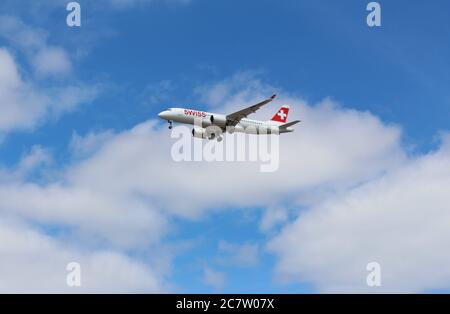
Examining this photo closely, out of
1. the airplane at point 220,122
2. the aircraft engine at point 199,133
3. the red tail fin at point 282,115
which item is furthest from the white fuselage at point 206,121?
the red tail fin at point 282,115

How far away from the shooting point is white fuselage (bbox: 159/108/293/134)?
115 m

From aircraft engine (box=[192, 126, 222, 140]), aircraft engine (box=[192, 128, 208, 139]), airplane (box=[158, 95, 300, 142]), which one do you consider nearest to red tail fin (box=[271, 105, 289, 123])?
airplane (box=[158, 95, 300, 142])

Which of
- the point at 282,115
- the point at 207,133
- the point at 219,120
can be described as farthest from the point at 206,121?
the point at 282,115

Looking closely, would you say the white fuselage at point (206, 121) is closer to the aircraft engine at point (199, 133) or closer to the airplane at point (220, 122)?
the airplane at point (220, 122)

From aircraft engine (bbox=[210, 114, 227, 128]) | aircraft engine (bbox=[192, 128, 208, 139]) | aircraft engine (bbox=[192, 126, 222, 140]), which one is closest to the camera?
aircraft engine (bbox=[210, 114, 227, 128])

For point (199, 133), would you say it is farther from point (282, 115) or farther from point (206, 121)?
point (282, 115)

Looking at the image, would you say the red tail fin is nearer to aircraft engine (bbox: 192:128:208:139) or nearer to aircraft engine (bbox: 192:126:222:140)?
aircraft engine (bbox: 192:126:222:140)

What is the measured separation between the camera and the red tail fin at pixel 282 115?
14712cm

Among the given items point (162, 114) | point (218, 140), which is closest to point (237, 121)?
point (218, 140)

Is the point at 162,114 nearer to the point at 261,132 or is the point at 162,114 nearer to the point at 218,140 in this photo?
the point at 218,140

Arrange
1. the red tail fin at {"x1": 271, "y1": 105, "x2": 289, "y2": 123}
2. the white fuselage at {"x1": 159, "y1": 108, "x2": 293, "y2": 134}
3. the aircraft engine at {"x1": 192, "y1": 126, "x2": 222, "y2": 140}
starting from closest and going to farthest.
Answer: the white fuselage at {"x1": 159, "y1": 108, "x2": 293, "y2": 134} < the aircraft engine at {"x1": 192, "y1": 126, "x2": 222, "y2": 140} < the red tail fin at {"x1": 271, "y1": 105, "x2": 289, "y2": 123}

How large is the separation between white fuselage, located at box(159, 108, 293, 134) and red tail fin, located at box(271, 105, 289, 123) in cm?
1678

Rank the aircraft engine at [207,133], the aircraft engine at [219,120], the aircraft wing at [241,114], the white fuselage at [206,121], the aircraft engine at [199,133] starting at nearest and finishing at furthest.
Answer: the aircraft wing at [241,114] < the white fuselage at [206,121] < the aircraft engine at [219,120] < the aircraft engine at [207,133] < the aircraft engine at [199,133]
